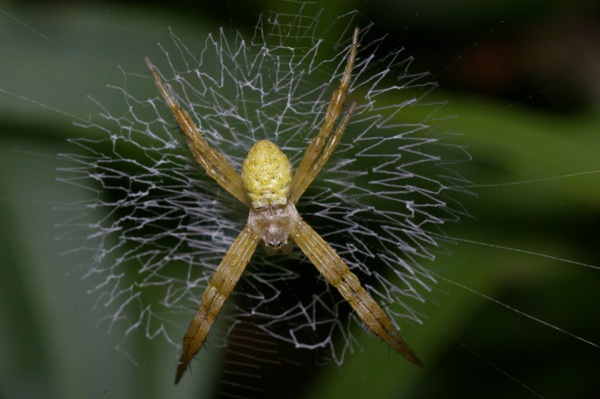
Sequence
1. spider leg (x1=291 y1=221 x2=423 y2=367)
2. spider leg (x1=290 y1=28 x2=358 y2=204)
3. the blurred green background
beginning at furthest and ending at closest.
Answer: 1. spider leg (x1=291 y1=221 x2=423 y2=367)
2. the blurred green background
3. spider leg (x1=290 y1=28 x2=358 y2=204)

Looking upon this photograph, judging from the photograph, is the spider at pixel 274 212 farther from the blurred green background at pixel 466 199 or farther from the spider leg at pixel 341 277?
the blurred green background at pixel 466 199

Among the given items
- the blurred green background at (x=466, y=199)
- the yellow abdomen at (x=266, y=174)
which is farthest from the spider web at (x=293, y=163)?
the yellow abdomen at (x=266, y=174)

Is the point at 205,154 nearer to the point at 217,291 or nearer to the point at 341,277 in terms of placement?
the point at 217,291

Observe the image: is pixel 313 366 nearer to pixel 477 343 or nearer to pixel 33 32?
pixel 477 343

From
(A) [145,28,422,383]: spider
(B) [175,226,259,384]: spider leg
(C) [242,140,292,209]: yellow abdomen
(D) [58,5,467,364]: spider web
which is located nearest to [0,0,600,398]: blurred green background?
(D) [58,5,467,364]: spider web

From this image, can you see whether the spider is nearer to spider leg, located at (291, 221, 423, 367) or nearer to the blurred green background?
spider leg, located at (291, 221, 423, 367)

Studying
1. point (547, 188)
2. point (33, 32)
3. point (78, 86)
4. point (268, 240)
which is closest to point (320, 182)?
point (268, 240)

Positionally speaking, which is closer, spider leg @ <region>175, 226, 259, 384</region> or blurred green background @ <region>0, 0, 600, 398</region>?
blurred green background @ <region>0, 0, 600, 398</region>
